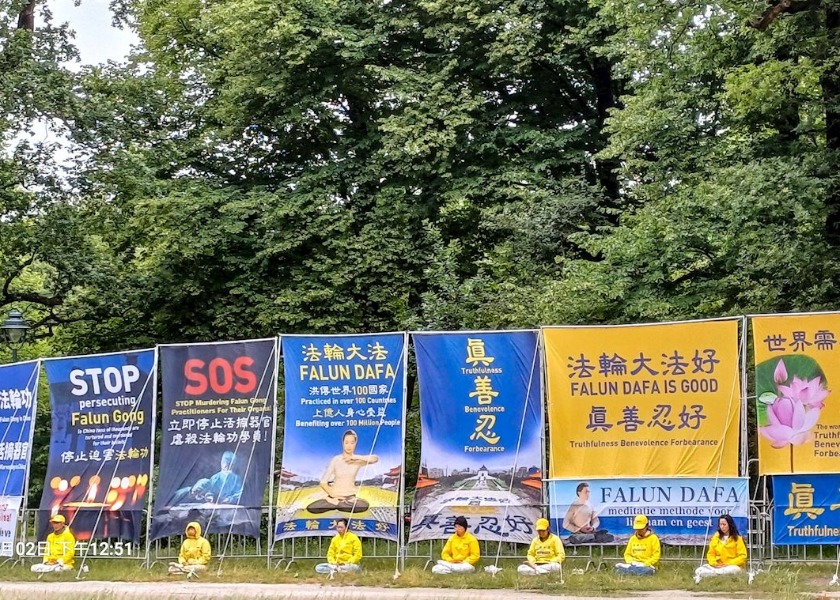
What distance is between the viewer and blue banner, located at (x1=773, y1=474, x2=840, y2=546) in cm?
1164

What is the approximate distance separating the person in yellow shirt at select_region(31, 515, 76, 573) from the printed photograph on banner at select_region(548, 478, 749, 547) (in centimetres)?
745

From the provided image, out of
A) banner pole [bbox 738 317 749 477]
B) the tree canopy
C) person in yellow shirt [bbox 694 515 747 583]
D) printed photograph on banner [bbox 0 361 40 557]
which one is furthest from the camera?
the tree canopy

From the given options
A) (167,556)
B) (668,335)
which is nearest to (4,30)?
(167,556)

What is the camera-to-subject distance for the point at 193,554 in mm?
13266

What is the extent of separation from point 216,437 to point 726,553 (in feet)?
24.4

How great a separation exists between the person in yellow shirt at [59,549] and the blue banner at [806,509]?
10.3m

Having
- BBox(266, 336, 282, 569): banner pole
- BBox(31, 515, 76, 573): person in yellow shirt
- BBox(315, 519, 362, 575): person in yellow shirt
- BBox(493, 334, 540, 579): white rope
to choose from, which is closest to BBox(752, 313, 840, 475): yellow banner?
BBox(493, 334, 540, 579): white rope

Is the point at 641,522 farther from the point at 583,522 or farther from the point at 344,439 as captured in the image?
the point at 344,439

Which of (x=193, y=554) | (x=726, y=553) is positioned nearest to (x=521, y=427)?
(x=726, y=553)

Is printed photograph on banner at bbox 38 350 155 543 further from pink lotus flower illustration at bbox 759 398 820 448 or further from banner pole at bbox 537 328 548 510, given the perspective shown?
pink lotus flower illustration at bbox 759 398 820 448

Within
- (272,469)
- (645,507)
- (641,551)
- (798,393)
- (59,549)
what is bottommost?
(59,549)

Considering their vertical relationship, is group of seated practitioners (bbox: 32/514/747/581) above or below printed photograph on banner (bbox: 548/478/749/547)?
below

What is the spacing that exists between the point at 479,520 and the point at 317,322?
813 cm

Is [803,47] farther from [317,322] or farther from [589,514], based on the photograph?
[317,322]
